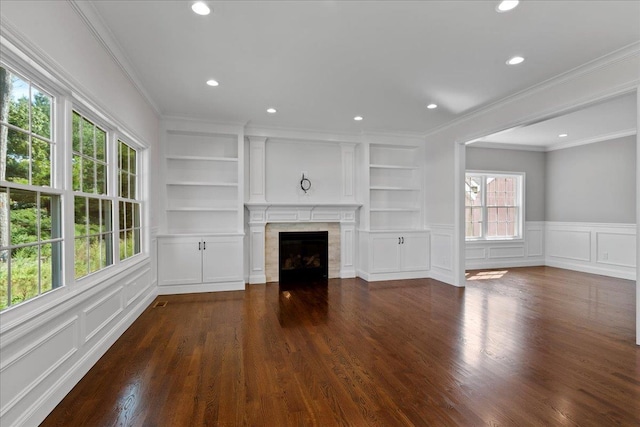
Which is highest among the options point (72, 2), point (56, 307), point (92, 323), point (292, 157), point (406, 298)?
point (72, 2)

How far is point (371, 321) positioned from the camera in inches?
145

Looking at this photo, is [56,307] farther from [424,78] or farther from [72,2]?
[424,78]

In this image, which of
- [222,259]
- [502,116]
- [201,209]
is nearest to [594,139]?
[502,116]

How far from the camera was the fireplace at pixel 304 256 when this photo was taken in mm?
5949

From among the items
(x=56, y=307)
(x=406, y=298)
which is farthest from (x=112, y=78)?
(x=406, y=298)

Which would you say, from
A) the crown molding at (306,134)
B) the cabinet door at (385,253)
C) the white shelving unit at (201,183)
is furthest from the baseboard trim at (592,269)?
the white shelving unit at (201,183)

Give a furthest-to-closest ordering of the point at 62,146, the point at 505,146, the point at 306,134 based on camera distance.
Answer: the point at 505,146 < the point at 306,134 < the point at 62,146

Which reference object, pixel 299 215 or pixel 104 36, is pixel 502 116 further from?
pixel 104 36

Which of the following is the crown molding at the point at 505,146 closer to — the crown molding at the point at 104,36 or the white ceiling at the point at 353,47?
the white ceiling at the point at 353,47

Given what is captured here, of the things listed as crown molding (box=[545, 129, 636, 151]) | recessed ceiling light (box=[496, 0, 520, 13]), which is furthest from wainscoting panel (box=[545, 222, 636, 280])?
recessed ceiling light (box=[496, 0, 520, 13])

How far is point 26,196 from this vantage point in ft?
6.36

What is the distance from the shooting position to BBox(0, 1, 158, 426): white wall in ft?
5.50

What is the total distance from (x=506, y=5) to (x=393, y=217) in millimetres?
4415

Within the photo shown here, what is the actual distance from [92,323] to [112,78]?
2.17 m
